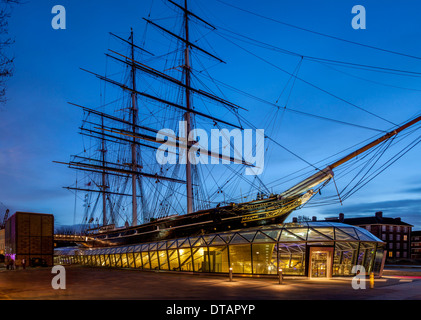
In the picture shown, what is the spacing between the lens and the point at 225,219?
95.8 ft

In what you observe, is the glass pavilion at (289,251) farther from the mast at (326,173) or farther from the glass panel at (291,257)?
the mast at (326,173)

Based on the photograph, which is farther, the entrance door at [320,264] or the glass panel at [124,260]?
the glass panel at [124,260]

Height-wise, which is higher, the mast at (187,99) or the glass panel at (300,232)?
the mast at (187,99)

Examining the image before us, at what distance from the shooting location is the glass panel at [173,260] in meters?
30.2

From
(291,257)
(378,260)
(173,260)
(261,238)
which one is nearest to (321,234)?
(291,257)

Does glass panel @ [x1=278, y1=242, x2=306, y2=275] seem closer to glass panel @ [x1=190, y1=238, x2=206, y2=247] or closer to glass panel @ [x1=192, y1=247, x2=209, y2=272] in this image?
glass panel @ [x1=192, y1=247, x2=209, y2=272]

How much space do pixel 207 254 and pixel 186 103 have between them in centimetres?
1713

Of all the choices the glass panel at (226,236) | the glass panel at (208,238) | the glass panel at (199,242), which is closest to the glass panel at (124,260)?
the glass panel at (199,242)

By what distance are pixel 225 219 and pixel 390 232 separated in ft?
230

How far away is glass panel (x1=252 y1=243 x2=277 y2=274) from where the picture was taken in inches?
943

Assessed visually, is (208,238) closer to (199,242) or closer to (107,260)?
(199,242)

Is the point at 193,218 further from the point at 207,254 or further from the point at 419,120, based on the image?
the point at 419,120
